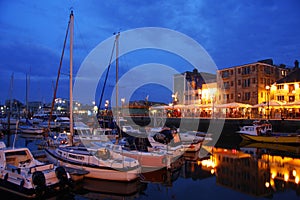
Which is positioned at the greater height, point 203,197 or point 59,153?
point 59,153

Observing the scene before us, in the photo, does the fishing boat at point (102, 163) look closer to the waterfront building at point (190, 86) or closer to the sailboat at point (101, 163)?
the sailboat at point (101, 163)

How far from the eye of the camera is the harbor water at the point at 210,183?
1317 cm

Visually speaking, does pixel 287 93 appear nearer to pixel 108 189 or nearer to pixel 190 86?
pixel 190 86

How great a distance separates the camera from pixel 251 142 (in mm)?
33156

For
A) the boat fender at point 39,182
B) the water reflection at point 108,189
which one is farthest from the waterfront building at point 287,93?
the boat fender at point 39,182

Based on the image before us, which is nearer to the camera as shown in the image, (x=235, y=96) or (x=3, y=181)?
(x=3, y=181)

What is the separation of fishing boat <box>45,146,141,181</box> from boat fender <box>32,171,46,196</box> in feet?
11.3

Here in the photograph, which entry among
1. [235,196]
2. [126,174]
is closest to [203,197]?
[235,196]

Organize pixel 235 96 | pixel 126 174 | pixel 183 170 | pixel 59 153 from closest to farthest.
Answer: pixel 126 174 → pixel 59 153 → pixel 183 170 → pixel 235 96

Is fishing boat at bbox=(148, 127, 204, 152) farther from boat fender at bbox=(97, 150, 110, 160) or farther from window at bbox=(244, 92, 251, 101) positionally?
window at bbox=(244, 92, 251, 101)

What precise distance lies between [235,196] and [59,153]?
11.9 m

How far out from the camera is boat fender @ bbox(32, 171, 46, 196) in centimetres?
1159

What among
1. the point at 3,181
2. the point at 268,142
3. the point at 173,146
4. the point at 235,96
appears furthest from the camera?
the point at 235,96

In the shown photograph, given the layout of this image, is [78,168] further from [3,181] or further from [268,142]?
[268,142]
